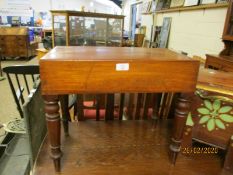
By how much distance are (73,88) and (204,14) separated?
8.98 ft

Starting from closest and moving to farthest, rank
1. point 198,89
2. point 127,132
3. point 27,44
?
point 198,89
point 127,132
point 27,44

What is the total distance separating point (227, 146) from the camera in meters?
1.20

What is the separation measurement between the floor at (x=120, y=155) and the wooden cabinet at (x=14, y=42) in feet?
17.5

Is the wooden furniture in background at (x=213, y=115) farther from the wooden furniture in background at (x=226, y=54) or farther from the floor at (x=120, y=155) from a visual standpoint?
the wooden furniture in background at (x=226, y=54)

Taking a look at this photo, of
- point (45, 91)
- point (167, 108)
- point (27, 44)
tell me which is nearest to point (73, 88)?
point (45, 91)

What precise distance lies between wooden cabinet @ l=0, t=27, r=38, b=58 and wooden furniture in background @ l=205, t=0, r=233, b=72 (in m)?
5.35

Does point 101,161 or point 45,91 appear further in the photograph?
point 101,161

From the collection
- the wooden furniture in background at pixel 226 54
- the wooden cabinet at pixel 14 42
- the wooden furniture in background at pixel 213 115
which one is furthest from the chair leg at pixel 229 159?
the wooden cabinet at pixel 14 42

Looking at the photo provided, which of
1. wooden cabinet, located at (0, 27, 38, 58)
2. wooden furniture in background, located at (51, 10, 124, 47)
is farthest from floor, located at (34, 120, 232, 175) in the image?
wooden cabinet, located at (0, 27, 38, 58)

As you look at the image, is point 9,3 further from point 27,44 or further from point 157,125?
point 157,125

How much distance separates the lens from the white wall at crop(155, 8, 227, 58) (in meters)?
2.72

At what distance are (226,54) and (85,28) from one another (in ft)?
7.08

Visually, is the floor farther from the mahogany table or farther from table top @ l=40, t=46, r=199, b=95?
table top @ l=40, t=46, r=199, b=95

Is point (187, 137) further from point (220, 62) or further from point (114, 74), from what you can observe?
point (220, 62)
